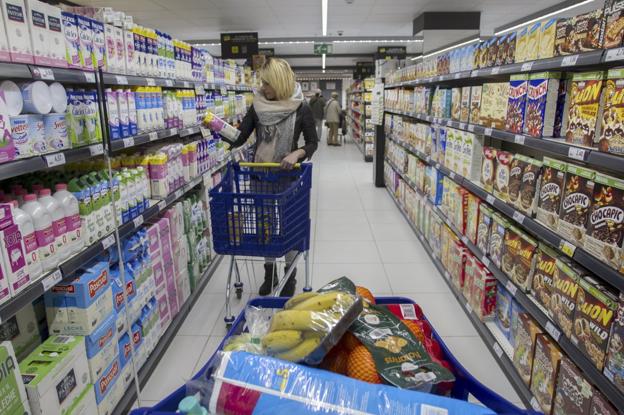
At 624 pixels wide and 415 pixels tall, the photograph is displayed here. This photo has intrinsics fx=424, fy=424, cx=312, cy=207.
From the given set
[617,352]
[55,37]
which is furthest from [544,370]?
[55,37]

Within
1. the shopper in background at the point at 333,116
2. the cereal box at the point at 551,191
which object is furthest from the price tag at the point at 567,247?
the shopper in background at the point at 333,116

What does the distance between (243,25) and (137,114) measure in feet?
29.8

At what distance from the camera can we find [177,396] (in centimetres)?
110

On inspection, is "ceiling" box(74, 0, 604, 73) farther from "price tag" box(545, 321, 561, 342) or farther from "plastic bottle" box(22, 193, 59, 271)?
"price tag" box(545, 321, 561, 342)

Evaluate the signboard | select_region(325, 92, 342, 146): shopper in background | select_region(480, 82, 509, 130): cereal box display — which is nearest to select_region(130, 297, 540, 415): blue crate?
select_region(480, 82, 509, 130): cereal box display

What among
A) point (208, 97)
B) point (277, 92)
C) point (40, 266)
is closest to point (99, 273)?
point (40, 266)

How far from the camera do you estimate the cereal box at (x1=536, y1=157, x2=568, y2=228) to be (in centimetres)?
203

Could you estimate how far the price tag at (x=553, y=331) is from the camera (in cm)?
198

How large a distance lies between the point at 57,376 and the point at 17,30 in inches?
53.8

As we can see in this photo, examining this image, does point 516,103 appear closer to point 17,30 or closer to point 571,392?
point 571,392

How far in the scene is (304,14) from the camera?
375 inches

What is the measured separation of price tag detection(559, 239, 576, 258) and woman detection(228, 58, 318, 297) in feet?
5.56

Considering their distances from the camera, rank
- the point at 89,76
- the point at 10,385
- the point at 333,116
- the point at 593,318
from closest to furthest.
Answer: the point at 10,385, the point at 593,318, the point at 89,76, the point at 333,116

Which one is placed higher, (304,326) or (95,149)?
(95,149)
